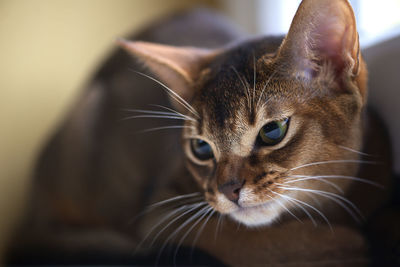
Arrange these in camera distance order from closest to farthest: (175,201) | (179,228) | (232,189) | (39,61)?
(232,189) < (179,228) < (175,201) < (39,61)

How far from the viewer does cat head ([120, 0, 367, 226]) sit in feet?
2.76

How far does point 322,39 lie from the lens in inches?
33.4

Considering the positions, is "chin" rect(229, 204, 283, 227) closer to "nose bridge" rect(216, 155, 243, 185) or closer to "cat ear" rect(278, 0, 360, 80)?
"nose bridge" rect(216, 155, 243, 185)

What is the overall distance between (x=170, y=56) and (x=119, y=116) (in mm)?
556

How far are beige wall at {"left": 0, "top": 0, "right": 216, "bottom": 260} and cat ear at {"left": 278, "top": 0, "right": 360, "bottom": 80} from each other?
1401 millimetres

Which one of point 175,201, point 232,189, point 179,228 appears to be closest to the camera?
point 232,189

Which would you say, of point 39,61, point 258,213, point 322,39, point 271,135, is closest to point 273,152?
point 271,135

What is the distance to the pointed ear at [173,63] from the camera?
3.34 feet

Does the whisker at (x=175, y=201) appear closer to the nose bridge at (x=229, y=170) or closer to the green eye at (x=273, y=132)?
the nose bridge at (x=229, y=170)

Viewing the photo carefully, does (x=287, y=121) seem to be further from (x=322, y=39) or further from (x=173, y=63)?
(x=173, y=63)

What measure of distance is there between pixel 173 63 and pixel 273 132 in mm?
345

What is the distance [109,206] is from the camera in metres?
1.53

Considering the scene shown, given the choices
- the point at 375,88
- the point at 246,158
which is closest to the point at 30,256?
the point at 246,158

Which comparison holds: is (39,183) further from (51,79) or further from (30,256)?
(51,79)
